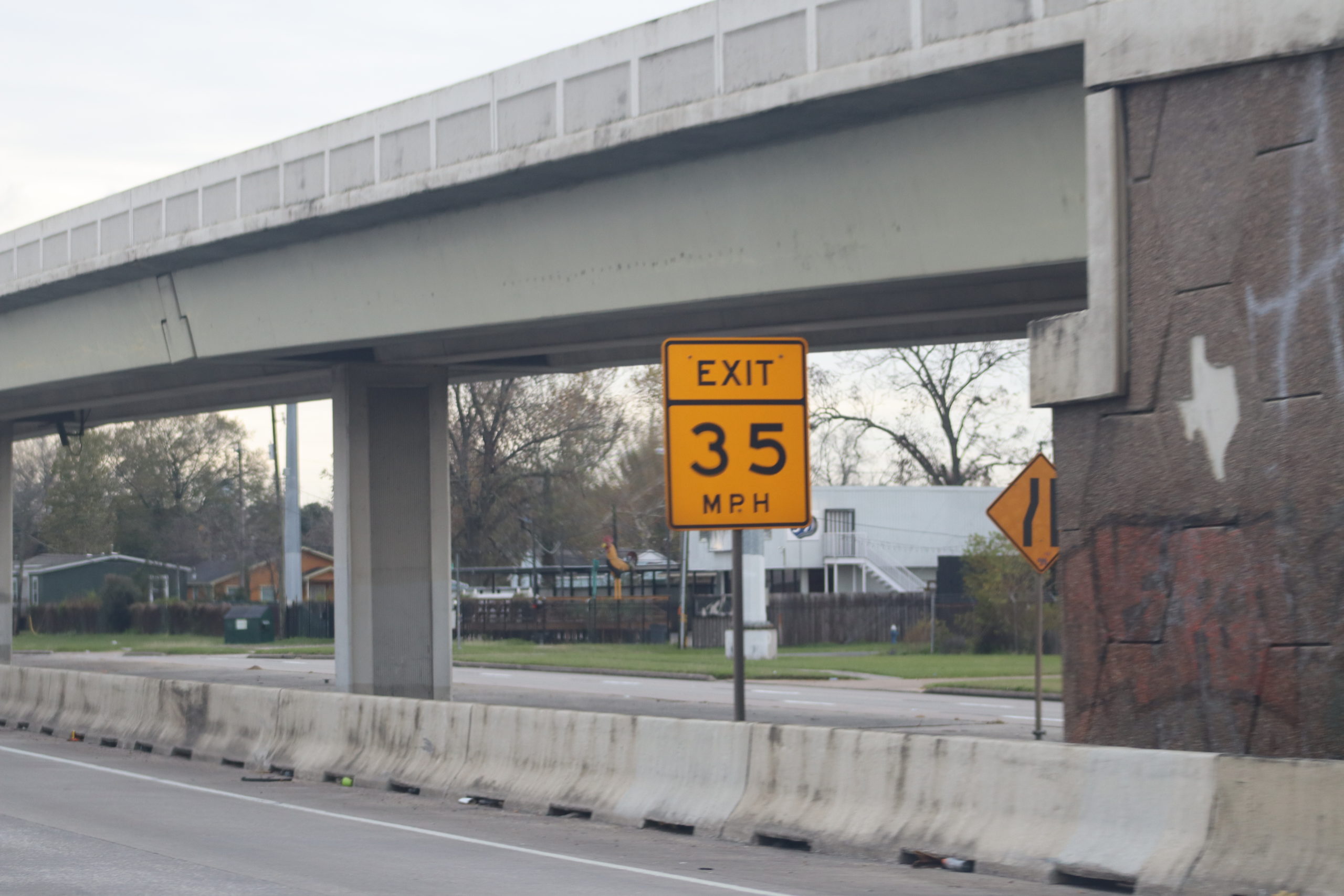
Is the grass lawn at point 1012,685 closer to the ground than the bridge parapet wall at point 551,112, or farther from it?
closer to the ground

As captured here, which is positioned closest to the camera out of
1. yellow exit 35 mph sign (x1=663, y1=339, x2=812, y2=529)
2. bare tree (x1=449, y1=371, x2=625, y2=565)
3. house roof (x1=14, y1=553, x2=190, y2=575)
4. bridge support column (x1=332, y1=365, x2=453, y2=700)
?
yellow exit 35 mph sign (x1=663, y1=339, x2=812, y2=529)

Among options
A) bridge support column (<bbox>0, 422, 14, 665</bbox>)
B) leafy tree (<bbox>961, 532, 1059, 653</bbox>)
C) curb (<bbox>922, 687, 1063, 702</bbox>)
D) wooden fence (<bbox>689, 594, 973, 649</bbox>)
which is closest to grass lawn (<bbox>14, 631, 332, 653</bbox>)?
bridge support column (<bbox>0, 422, 14, 665</bbox>)

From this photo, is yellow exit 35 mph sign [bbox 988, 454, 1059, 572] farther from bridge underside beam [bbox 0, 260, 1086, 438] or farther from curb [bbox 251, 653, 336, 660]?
curb [bbox 251, 653, 336, 660]

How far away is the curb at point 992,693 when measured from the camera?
2705cm

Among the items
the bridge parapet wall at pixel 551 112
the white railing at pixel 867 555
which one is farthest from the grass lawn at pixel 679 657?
the bridge parapet wall at pixel 551 112

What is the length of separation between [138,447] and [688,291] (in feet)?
284

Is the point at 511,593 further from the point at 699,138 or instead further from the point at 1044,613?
the point at 699,138

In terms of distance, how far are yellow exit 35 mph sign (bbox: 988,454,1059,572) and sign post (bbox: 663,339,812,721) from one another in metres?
5.52

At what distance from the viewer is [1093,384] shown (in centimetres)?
1191

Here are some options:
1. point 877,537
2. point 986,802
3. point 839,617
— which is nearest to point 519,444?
point 877,537

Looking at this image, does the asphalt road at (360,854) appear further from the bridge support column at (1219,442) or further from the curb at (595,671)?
the curb at (595,671)

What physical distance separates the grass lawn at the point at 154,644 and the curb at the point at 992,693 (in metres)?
23.3

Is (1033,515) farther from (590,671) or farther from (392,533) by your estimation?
(590,671)

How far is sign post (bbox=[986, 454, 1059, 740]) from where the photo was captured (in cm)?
1742
